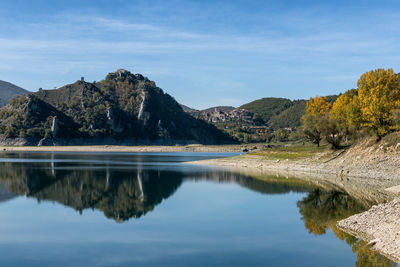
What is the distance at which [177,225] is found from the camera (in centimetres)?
3111

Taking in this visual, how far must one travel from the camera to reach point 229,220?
3309 centimetres

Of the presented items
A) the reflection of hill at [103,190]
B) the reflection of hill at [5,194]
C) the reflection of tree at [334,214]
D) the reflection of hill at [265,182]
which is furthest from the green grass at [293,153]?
the reflection of hill at [5,194]

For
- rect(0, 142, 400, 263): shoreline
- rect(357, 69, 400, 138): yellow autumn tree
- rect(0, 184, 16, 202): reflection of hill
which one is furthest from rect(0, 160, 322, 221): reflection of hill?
rect(357, 69, 400, 138): yellow autumn tree

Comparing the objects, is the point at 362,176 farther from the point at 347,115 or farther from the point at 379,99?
the point at 347,115

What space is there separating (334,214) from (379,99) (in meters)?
42.6

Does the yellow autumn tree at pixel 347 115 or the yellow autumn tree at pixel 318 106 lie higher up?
the yellow autumn tree at pixel 318 106

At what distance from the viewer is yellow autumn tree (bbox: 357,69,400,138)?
67.5m

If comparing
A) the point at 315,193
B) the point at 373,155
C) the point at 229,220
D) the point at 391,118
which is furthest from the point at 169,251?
the point at 391,118

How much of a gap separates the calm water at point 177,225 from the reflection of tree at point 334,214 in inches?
3.0

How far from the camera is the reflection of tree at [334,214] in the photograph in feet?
69.6

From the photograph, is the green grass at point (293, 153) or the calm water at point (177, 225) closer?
the calm water at point (177, 225)

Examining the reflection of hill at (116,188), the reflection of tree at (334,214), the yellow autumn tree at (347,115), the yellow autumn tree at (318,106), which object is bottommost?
the reflection of tree at (334,214)

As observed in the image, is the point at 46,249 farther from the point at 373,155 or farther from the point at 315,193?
the point at 373,155

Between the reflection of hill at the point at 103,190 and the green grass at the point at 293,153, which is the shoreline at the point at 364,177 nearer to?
the green grass at the point at 293,153
